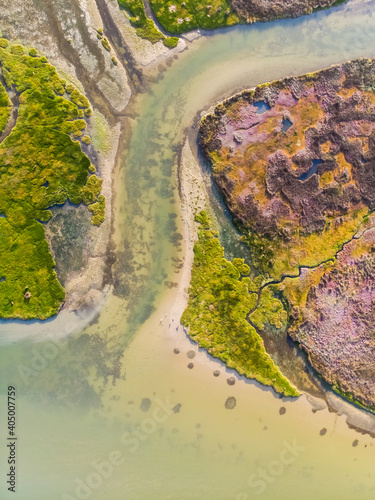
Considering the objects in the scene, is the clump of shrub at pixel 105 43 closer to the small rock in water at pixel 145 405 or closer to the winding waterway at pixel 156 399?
the winding waterway at pixel 156 399

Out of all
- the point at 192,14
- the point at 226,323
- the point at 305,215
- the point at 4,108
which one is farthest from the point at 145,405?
the point at 192,14

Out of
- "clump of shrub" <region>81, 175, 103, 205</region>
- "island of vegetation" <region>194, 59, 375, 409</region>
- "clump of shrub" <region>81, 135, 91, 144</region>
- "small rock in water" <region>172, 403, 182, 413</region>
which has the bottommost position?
"small rock in water" <region>172, 403, 182, 413</region>

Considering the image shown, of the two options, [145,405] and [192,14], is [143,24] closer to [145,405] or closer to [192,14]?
[192,14]

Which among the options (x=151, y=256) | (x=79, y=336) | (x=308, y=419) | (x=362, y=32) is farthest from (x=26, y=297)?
(x=362, y=32)

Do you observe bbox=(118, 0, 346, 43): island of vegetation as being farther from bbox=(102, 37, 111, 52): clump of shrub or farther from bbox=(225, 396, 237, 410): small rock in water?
bbox=(225, 396, 237, 410): small rock in water

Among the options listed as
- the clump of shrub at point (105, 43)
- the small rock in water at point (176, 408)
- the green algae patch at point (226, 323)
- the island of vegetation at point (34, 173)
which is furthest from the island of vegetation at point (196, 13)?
the small rock in water at point (176, 408)

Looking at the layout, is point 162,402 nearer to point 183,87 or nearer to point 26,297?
point 26,297

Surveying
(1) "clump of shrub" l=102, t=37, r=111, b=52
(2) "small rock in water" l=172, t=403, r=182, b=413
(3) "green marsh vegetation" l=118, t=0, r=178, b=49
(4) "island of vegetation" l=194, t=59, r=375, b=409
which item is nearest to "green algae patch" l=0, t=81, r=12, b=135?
(1) "clump of shrub" l=102, t=37, r=111, b=52
